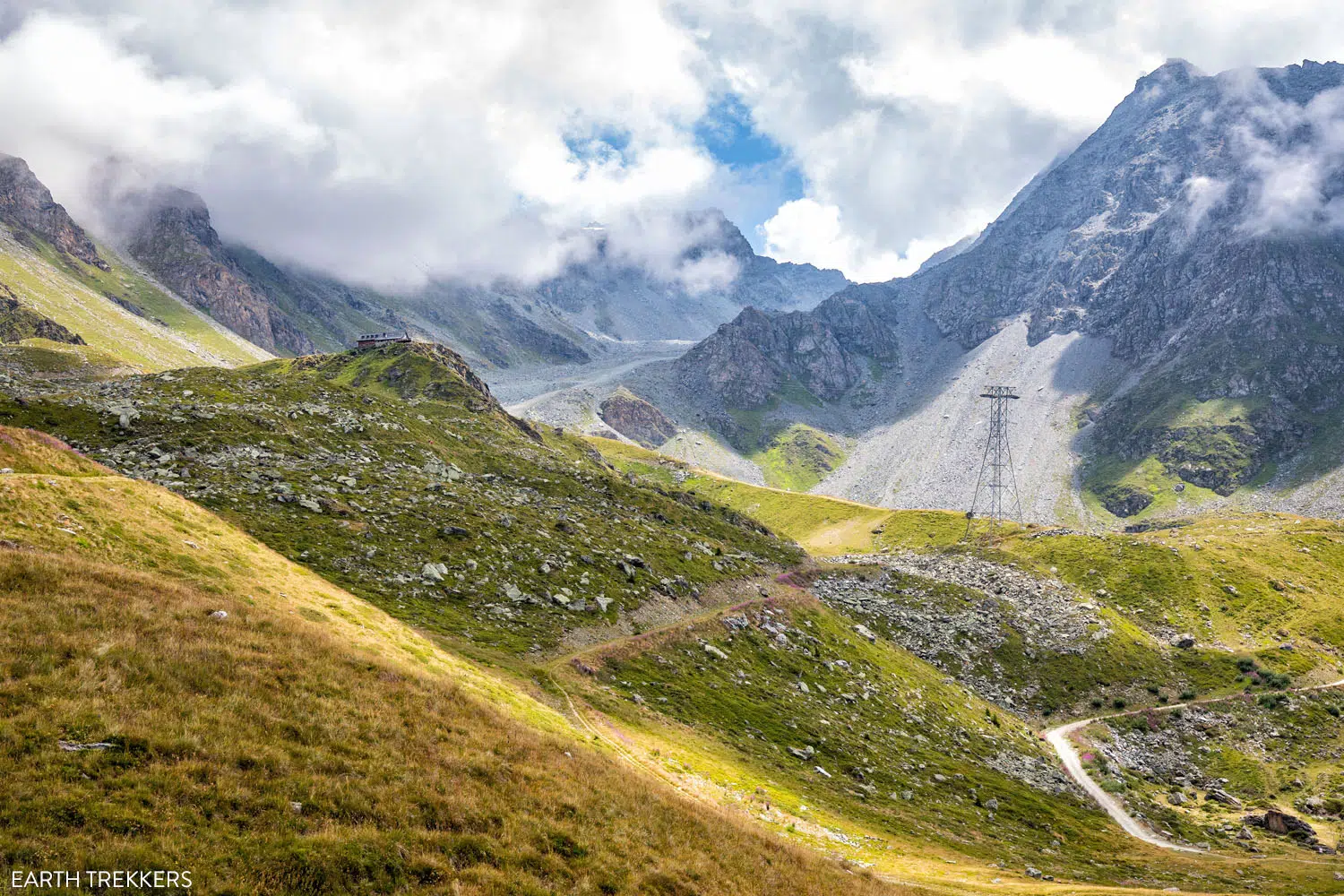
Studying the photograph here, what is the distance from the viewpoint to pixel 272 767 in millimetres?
17484

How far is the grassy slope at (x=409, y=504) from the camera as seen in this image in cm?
5225

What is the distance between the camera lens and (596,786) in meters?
23.6

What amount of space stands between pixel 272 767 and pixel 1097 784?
79673mm

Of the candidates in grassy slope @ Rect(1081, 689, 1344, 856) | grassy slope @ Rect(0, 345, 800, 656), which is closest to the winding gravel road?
grassy slope @ Rect(1081, 689, 1344, 856)

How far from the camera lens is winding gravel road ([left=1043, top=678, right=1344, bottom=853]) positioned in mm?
57938

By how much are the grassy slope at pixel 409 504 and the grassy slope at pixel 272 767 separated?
73.3ft

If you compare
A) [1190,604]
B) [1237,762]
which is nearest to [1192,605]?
[1190,604]

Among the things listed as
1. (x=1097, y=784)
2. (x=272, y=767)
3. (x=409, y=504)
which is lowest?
(x=409, y=504)

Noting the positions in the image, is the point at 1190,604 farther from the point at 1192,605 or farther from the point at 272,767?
the point at 272,767

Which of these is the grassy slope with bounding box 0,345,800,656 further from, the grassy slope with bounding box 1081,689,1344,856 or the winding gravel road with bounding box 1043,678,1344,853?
the grassy slope with bounding box 1081,689,1344,856

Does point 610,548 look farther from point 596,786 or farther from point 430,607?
point 596,786

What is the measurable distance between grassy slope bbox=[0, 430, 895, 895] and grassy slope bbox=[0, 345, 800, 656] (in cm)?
2235

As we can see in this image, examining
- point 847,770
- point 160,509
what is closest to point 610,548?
point 847,770

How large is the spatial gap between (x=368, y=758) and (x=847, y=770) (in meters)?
42.6
